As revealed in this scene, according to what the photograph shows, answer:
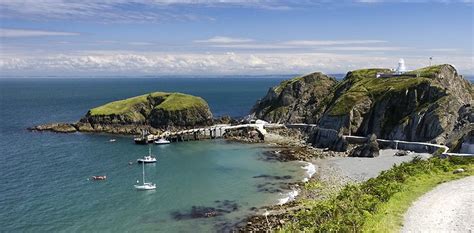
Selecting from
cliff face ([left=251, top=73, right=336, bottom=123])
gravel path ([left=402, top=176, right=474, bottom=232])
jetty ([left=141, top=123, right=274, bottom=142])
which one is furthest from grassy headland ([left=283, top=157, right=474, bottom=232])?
cliff face ([left=251, top=73, right=336, bottom=123])

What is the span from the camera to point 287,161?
92.0 metres

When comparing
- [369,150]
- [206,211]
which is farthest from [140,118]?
[206,211]

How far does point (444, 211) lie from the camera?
3366 cm

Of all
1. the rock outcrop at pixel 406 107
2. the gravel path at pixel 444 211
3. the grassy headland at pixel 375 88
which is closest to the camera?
the gravel path at pixel 444 211

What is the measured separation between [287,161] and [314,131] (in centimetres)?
2429

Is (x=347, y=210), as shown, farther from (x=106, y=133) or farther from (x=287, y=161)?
(x=106, y=133)

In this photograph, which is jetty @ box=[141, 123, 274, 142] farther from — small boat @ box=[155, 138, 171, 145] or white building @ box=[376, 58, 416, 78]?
white building @ box=[376, 58, 416, 78]

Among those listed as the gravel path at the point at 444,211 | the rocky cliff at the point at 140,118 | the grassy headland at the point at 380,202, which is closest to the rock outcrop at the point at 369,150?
the grassy headland at the point at 380,202

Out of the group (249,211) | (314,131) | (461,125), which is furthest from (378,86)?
(249,211)

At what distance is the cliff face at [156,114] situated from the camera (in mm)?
138500

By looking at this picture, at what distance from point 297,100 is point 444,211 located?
113139mm

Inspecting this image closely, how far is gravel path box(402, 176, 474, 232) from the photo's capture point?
30.4 metres

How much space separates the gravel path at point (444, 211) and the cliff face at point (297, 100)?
3604 inches

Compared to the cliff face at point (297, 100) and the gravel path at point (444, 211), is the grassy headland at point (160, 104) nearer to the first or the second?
the cliff face at point (297, 100)
